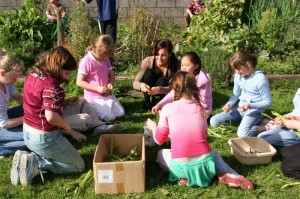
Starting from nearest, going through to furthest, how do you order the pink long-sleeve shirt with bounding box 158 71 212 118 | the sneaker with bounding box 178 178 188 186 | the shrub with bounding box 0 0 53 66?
1. the sneaker with bounding box 178 178 188 186
2. the pink long-sleeve shirt with bounding box 158 71 212 118
3. the shrub with bounding box 0 0 53 66

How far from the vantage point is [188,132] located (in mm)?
3518

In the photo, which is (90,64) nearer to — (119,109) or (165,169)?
(119,109)

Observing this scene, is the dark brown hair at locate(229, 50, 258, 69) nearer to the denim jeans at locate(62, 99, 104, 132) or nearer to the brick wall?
the denim jeans at locate(62, 99, 104, 132)

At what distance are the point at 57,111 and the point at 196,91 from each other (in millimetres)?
1338

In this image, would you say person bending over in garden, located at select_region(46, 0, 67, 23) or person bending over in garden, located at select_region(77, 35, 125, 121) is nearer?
person bending over in garden, located at select_region(77, 35, 125, 121)

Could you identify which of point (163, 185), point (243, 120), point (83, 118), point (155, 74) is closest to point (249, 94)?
point (243, 120)

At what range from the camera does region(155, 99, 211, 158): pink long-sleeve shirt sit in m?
3.52

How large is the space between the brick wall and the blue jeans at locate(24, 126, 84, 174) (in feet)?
20.8

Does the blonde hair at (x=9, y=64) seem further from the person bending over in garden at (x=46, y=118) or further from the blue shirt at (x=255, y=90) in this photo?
the blue shirt at (x=255, y=90)

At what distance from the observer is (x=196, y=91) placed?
3.59 metres

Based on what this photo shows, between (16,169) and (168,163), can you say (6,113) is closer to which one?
(16,169)

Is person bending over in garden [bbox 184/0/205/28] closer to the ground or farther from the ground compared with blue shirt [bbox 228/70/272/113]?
farther from the ground

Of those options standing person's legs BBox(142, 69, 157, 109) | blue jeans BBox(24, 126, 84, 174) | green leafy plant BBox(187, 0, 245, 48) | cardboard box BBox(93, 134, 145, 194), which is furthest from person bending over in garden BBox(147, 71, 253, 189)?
green leafy plant BBox(187, 0, 245, 48)

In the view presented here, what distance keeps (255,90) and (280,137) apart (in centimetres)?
75
